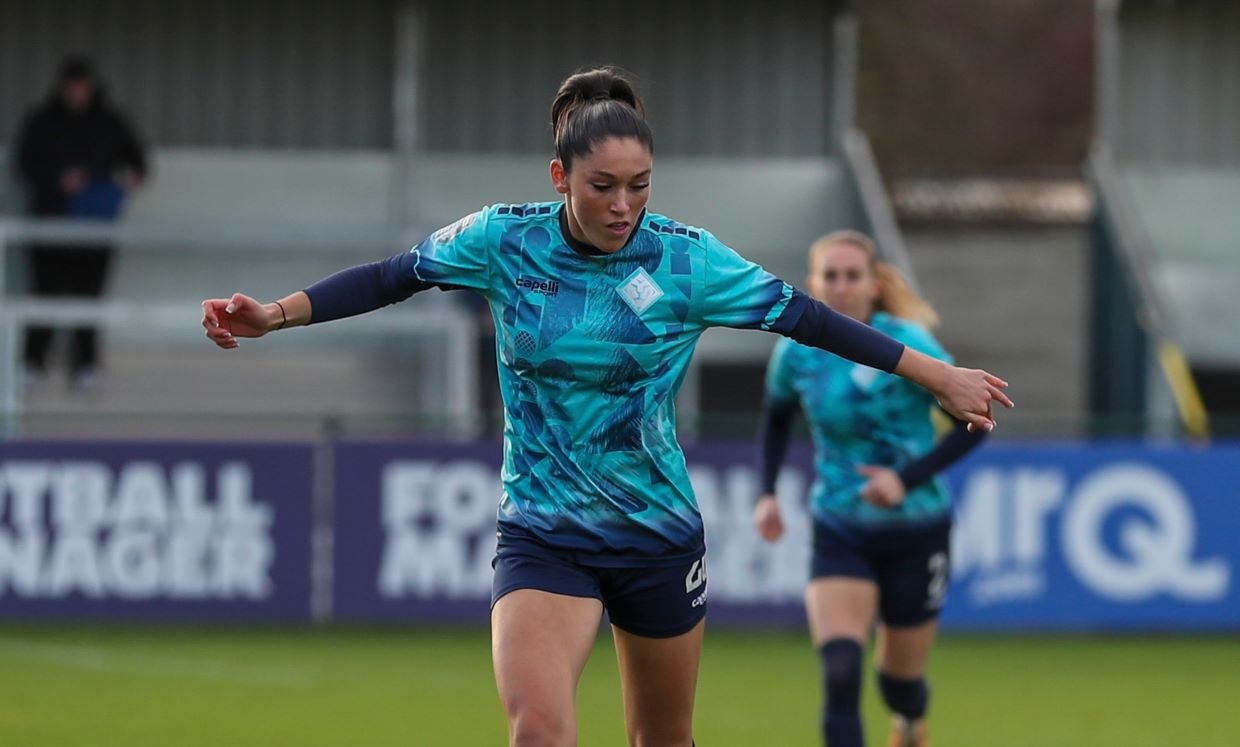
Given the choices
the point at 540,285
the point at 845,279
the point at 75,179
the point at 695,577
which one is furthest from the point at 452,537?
the point at 540,285

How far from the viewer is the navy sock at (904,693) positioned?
27.1ft

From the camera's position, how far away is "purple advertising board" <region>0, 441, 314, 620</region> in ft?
46.8

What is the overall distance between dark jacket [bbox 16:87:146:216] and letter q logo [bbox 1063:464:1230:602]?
7683 millimetres

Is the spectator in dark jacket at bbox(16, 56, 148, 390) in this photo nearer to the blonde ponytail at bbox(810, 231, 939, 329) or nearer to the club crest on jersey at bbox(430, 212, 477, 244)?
the blonde ponytail at bbox(810, 231, 939, 329)

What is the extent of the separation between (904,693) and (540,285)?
10.8ft

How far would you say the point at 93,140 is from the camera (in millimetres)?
17109

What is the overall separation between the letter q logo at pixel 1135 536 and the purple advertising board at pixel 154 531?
17.0 feet

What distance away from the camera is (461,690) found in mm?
11930

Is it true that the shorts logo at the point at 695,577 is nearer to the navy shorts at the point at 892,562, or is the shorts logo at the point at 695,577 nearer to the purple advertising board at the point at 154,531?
the navy shorts at the point at 892,562

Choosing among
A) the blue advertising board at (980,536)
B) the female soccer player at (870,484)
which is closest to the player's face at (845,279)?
the female soccer player at (870,484)

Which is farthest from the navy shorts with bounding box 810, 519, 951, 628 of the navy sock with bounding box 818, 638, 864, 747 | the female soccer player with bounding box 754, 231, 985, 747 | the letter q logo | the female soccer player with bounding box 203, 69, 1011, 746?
the letter q logo

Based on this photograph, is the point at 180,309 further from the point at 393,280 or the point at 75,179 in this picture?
the point at 393,280

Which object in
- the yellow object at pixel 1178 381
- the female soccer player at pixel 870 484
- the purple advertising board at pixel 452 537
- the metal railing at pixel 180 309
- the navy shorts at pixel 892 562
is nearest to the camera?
the female soccer player at pixel 870 484

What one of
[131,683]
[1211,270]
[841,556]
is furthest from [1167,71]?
[841,556]
